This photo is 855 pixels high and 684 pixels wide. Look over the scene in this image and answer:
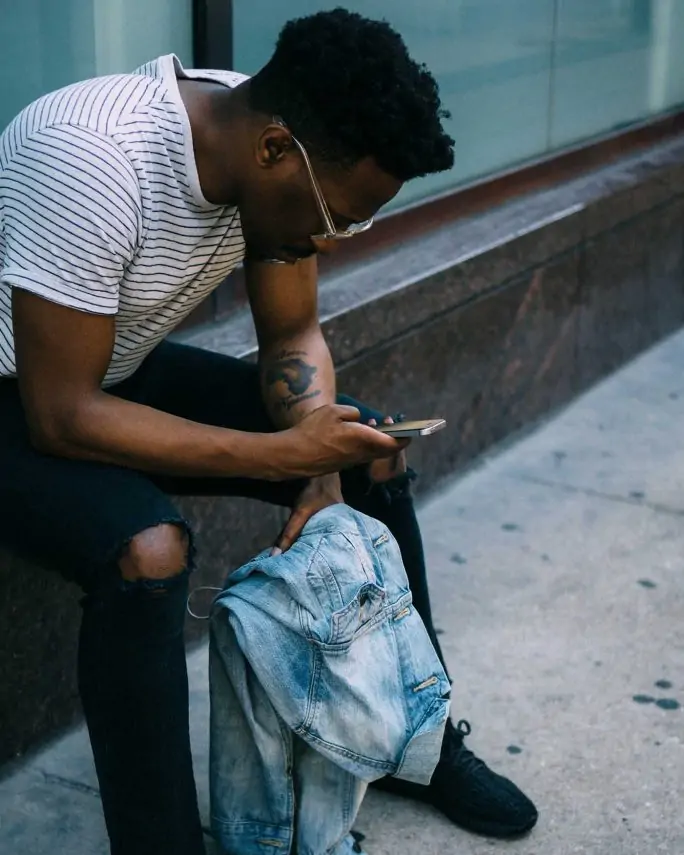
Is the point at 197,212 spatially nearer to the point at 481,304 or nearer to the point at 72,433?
the point at 72,433

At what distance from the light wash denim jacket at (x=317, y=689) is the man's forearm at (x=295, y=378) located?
0.25m

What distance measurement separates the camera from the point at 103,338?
7.15ft

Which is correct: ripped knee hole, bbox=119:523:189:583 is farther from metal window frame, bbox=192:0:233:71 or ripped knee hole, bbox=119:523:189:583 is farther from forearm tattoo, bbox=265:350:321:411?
metal window frame, bbox=192:0:233:71

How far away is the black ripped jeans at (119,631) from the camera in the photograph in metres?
2.14

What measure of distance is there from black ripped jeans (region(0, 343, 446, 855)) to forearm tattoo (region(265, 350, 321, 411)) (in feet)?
1.39

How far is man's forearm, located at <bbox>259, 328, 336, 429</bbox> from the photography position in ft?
8.62

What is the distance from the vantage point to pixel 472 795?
2.68 meters

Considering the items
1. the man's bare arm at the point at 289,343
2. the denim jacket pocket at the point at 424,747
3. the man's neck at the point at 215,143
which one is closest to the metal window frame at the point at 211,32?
the man's bare arm at the point at 289,343

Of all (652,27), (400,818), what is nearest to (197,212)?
(400,818)

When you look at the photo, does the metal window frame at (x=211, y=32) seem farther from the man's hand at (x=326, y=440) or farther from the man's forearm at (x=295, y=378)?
the man's hand at (x=326, y=440)

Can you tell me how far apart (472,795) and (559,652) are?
704mm

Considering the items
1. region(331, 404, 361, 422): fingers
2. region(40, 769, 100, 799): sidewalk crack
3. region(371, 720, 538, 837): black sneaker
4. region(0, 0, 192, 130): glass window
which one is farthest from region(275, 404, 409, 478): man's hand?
region(0, 0, 192, 130): glass window

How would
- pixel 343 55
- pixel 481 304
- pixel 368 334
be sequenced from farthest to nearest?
pixel 481 304 → pixel 368 334 → pixel 343 55

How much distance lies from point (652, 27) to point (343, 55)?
3856 mm
